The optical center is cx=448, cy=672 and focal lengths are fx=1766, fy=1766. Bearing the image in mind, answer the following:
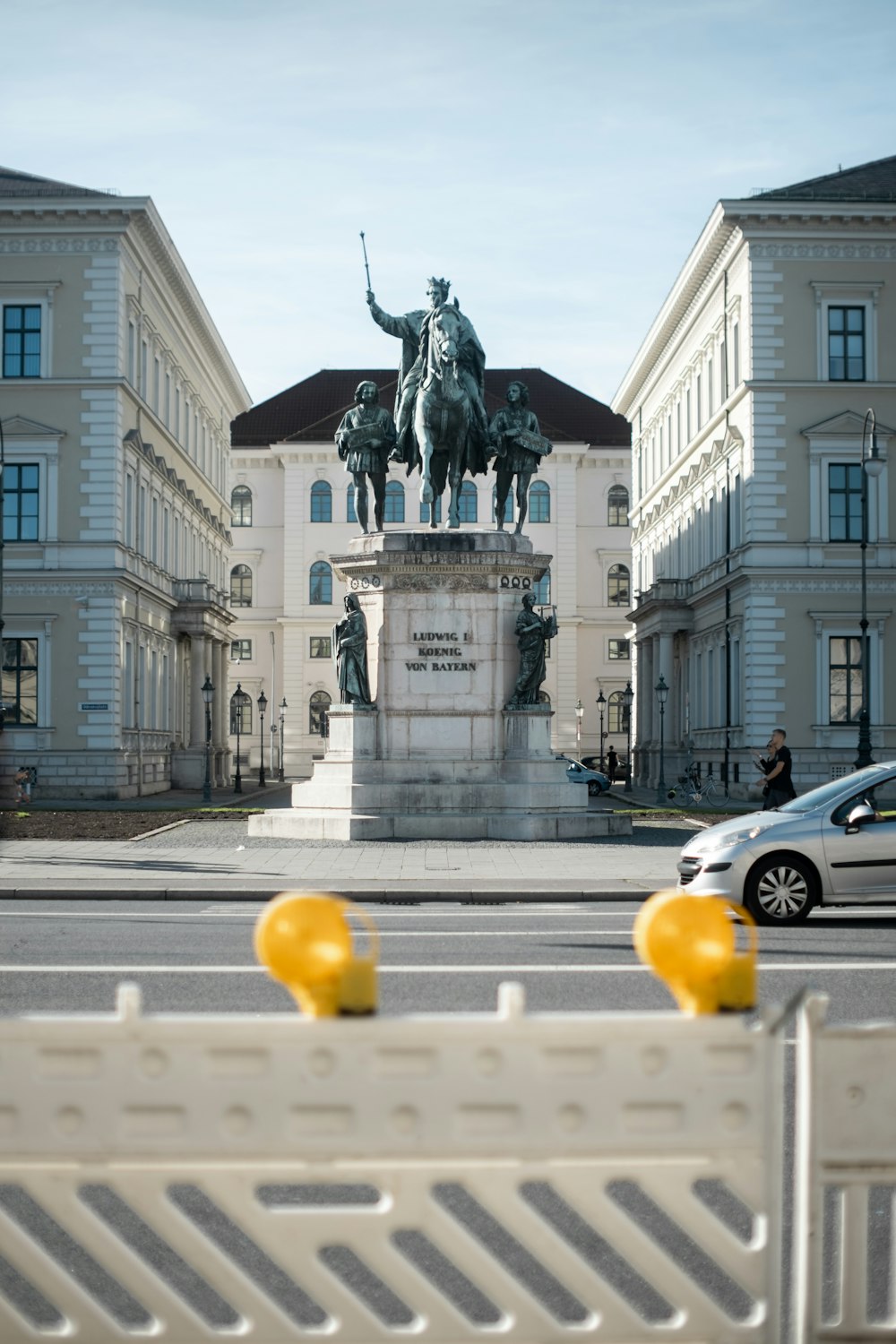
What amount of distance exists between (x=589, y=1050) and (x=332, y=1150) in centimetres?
56

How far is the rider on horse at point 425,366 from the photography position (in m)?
31.6

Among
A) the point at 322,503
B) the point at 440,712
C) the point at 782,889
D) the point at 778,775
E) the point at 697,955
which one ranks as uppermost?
the point at 322,503

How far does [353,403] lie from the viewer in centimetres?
10631

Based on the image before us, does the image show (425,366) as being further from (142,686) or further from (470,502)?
(470,502)

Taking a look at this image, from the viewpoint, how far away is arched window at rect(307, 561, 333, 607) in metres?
98.8

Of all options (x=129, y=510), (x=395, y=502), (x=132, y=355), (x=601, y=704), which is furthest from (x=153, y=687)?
(x=395, y=502)

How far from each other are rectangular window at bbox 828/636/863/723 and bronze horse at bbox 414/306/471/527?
24.7 m

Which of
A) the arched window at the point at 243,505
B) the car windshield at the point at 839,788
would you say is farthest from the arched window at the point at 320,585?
the car windshield at the point at 839,788

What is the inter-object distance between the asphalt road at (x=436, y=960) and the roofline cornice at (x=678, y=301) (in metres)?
40.8

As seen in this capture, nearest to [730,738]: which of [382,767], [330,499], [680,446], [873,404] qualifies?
[873,404]

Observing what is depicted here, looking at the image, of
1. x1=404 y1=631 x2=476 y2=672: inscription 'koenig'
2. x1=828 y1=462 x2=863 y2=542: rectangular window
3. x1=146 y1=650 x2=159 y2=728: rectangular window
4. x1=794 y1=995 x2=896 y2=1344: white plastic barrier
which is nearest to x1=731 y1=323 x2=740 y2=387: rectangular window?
x1=828 y1=462 x2=863 y2=542: rectangular window

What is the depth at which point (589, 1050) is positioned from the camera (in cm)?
359

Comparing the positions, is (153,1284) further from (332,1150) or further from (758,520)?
(758,520)

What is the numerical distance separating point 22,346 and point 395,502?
158 ft
